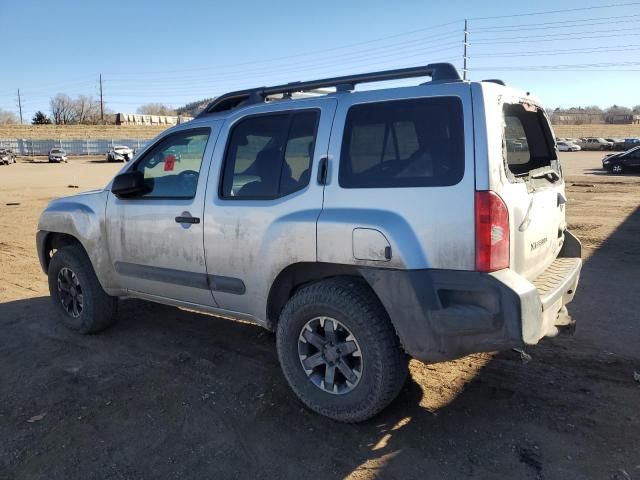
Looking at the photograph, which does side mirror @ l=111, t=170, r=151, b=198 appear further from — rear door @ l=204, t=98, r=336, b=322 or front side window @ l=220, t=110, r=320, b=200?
front side window @ l=220, t=110, r=320, b=200

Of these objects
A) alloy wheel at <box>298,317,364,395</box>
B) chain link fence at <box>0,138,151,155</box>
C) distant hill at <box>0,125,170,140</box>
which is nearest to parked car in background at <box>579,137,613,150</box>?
Answer: chain link fence at <box>0,138,151,155</box>

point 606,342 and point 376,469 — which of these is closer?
point 376,469

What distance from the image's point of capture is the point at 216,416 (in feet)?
11.4

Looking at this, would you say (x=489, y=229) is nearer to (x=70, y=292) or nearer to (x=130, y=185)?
(x=130, y=185)

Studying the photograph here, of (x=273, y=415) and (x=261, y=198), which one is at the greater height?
(x=261, y=198)

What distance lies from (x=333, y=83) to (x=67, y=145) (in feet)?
237

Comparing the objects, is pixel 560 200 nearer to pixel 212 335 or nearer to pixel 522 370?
pixel 522 370

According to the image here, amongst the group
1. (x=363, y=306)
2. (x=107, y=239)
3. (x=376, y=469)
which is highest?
(x=107, y=239)

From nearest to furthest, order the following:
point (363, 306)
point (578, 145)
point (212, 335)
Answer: point (363, 306) < point (212, 335) < point (578, 145)

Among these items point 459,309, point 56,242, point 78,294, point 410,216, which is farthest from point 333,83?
point 56,242

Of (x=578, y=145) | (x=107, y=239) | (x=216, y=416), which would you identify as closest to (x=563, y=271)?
(x=216, y=416)

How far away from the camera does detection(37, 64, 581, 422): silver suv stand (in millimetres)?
2824

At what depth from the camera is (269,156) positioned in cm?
366

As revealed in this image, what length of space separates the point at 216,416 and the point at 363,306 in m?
1.26
